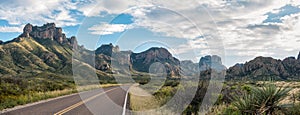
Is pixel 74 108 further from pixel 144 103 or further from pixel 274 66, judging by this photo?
pixel 274 66

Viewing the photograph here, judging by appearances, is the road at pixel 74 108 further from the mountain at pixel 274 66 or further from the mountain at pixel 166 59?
the mountain at pixel 274 66

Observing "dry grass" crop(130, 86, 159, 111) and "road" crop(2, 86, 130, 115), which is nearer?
"road" crop(2, 86, 130, 115)

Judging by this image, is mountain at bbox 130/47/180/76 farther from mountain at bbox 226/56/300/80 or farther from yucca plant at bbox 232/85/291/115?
mountain at bbox 226/56/300/80

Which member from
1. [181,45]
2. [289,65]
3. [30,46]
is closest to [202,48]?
[181,45]

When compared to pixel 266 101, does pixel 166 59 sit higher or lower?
higher

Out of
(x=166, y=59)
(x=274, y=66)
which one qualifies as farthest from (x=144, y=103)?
(x=274, y=66)

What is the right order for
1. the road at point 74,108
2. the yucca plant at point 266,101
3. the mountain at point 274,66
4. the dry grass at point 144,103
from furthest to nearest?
the mountain at point 274,66, the dry grass at point 144,103, the road at point 74,108, the yucca plant at point 266,101

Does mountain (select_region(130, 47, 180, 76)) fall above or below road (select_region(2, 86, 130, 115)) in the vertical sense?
above

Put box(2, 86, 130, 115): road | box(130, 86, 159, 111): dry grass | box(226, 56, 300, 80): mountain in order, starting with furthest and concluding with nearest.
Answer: box(226, 56, 300, 80): mountain, box(130, 86, 159, 111): dry grass, box(2, 86, 130, 115): road

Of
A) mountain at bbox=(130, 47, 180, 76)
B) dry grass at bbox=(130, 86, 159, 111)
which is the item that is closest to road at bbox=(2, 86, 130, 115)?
dry grass at bbox=(130, 86, 159, 111)

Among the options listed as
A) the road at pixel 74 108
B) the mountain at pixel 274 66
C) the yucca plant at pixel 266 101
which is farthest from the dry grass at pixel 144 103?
the mountain at pixel 274 66

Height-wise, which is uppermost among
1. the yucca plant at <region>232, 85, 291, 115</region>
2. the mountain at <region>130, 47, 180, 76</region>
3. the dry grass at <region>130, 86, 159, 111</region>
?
the mountain at <region>130, 47, 180, 76</region>

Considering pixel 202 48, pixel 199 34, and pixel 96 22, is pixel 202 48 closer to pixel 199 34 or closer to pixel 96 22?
pixel 199 34
